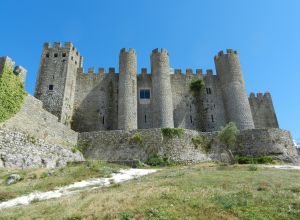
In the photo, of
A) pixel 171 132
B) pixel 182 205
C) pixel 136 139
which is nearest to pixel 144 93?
pixel 171 132

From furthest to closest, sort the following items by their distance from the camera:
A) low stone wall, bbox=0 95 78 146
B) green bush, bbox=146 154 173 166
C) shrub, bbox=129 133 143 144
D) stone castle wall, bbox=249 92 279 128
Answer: stone castle wall, bbox=249 92 279 128, shrub, bbox=129 133 143 144, green bush, bbox=146 154 173 166, low stone wall, bbox=0 95 78 146

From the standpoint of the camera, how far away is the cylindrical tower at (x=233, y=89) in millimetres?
32469

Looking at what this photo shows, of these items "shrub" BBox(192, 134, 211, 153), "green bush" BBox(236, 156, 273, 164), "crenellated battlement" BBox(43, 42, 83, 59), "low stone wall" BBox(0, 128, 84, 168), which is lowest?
"green bush" BBox(236, 156, 273, 164)

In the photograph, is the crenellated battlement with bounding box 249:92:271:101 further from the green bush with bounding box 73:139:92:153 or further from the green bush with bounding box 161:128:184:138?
the green bush with bounding box 73:139:92:153

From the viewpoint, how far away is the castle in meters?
31.1

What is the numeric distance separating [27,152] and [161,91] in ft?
61.2

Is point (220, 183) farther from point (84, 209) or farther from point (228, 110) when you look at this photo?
point (228, 110)

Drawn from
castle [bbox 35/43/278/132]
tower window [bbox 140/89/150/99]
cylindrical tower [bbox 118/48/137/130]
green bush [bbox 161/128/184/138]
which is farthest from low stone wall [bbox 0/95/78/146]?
tower window [bbox 140/89/150/99]

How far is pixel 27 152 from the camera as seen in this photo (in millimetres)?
18297

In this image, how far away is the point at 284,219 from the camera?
708 cm

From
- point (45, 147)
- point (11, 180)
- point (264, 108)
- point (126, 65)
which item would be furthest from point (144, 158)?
point (264, 108)

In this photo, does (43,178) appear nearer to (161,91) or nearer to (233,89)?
(161,91)

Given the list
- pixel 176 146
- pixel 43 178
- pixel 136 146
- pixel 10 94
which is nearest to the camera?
pixel 43 178

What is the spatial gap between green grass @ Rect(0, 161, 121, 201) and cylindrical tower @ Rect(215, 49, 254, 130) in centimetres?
2088
